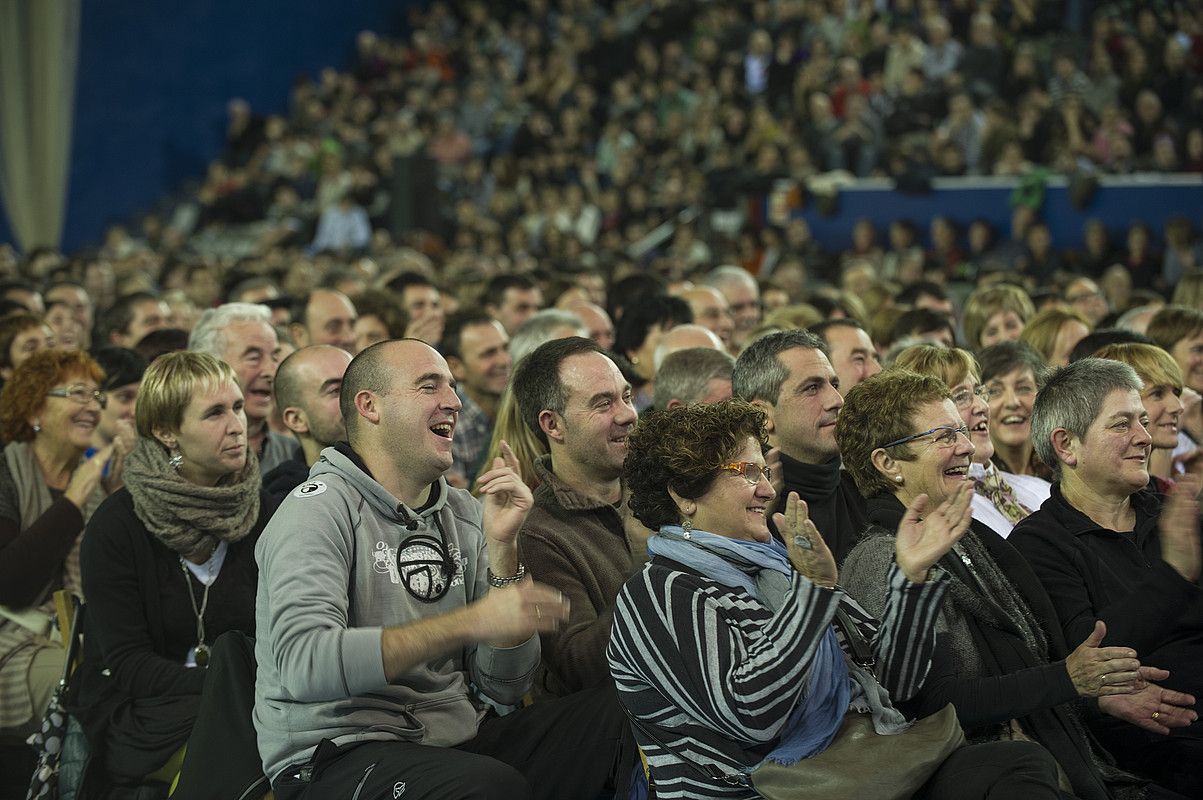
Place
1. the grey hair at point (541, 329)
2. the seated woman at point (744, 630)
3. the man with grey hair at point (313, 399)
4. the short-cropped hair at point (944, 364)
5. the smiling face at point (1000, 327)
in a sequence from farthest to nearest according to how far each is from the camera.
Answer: the smiling face at point (1000, 327), the grey hair at point (541, 329), the man with grey hair at point (313, 399), the short-cropped hair at point (944, 364), the seated woman at point (744, 630)

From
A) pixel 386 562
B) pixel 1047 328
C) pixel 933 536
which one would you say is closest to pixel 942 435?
pixel 933 536

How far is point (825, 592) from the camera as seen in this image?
268cm

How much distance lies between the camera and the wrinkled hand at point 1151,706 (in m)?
3.23

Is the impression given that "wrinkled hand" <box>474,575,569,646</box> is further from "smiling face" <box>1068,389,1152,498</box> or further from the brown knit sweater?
"smiling face" <box>1068,389,1152,498</box>

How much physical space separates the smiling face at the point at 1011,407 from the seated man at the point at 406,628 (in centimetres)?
204

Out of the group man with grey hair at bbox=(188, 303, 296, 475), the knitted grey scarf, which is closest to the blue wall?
man with grey hair at bbox=(188, 303, 296, 475)

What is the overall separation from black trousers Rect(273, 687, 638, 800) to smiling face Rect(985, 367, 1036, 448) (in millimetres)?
2005

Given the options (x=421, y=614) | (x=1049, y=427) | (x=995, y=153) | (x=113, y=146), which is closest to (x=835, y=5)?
(x=995, y=153)

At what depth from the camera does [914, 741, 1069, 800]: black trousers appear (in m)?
2.85

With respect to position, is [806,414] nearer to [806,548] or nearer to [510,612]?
[806,548]

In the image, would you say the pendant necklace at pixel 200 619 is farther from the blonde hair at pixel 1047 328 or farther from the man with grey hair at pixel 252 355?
the blonde hair at pixel 1047 328

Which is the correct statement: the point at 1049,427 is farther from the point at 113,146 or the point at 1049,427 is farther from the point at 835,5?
the point at 113,146

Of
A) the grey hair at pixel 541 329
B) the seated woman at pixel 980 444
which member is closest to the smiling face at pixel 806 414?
the seated woman at pixel 980 444

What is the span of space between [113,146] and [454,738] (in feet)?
62.8
